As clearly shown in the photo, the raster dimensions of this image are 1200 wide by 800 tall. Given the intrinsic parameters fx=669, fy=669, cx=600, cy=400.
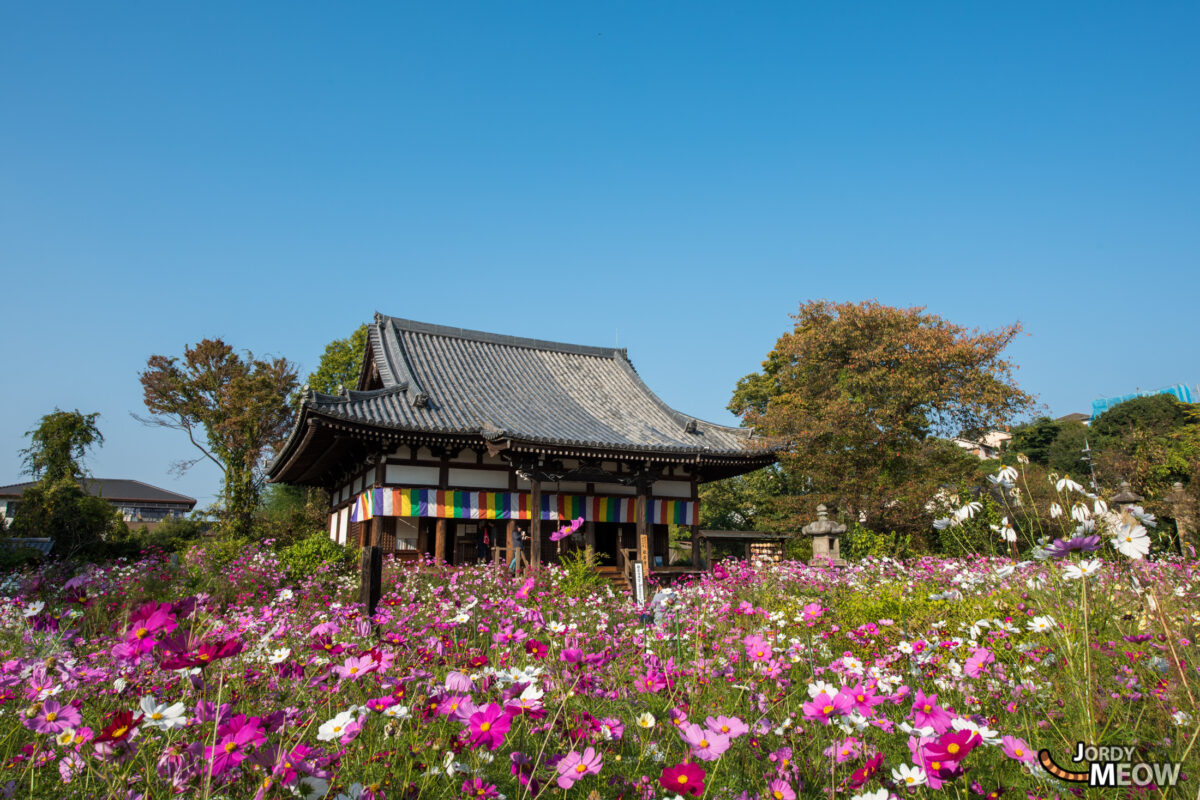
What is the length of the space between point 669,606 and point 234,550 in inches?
438

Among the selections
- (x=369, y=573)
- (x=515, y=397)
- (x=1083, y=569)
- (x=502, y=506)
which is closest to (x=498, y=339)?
A: (x=515, y=397)

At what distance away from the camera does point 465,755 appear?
1729 millimetres

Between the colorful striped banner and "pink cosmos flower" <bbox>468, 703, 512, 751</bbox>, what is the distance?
12.1 m

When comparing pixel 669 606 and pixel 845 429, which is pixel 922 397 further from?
pixel 669 606

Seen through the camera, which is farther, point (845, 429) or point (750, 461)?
point (845, 429)

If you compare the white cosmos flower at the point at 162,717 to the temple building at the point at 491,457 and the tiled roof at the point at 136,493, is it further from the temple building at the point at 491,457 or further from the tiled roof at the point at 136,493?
the tiled roof at the point at 136,493

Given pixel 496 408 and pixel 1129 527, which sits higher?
pixel 496 408

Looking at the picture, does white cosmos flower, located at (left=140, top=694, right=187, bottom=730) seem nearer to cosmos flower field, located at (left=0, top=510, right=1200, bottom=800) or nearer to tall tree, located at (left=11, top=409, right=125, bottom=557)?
cosmos flower field, located at (left=0, top=510, right=1200, bottom=800)

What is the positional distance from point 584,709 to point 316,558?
10230 mm

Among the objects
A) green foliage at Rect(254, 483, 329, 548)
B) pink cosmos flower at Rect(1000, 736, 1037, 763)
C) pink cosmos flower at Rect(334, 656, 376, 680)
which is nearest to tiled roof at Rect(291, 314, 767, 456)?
green foliage at Rect(254, 483, 329, 548)

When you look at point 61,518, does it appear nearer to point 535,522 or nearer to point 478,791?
point 535,522

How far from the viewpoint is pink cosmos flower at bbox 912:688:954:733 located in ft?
4.78

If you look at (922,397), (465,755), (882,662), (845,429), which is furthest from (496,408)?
(465,755)

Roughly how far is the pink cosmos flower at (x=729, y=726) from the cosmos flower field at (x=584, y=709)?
0.03ft
